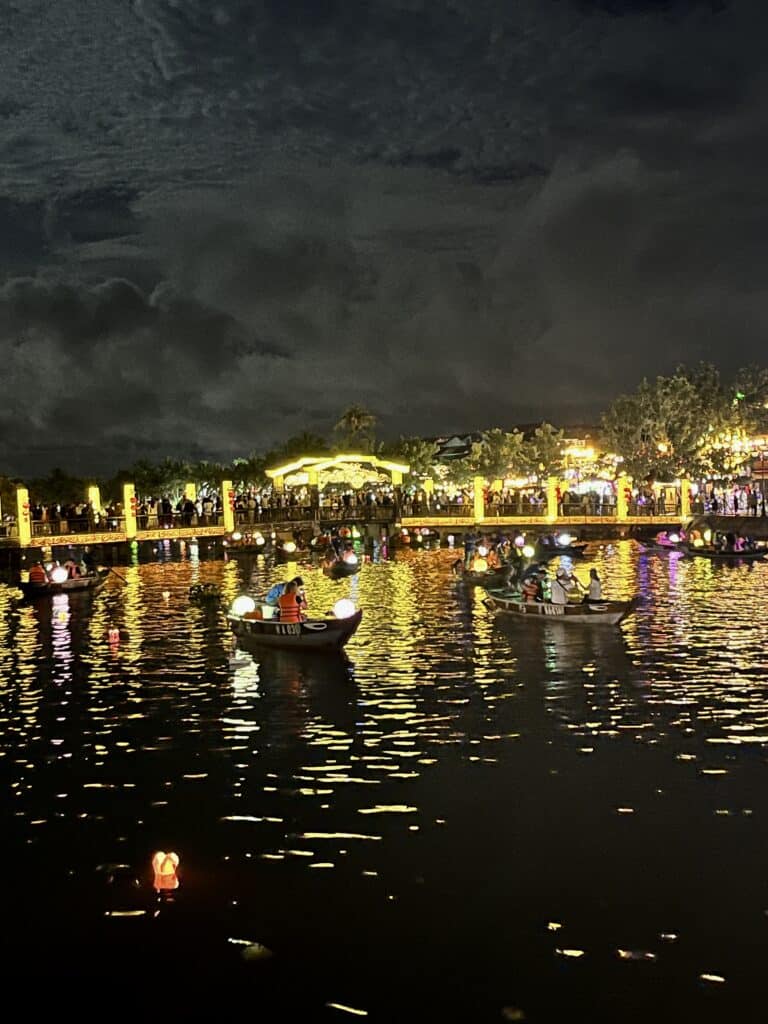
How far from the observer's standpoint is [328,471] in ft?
239

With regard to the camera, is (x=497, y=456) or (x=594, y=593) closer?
(x=594, y=593)

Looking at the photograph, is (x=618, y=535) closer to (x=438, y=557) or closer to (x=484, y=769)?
(x=438, y=557)

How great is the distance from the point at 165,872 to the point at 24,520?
4520cm

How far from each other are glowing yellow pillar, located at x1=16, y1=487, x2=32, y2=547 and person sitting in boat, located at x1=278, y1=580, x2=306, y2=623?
3165 centimetres

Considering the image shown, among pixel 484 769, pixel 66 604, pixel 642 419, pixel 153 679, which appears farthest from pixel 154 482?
pixel 484 769

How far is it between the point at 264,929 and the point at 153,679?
536 inches

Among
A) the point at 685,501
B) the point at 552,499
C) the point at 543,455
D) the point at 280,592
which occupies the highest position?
the point at 543,455

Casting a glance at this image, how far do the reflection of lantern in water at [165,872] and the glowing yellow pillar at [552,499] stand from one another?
57599 millimetres

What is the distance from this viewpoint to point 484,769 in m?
15.3

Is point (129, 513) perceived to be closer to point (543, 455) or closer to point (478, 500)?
point (478, 500)

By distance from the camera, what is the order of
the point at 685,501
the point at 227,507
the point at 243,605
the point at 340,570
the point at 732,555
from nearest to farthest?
the point at 243,605 → the point at 340,570 → the point at 732,555 → the point at 227,507 → the point at 685,501

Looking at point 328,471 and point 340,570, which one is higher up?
point 328,471

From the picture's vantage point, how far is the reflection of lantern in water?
37.1 feet

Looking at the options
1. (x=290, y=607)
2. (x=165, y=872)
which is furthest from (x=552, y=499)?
(x=165, y=872)
